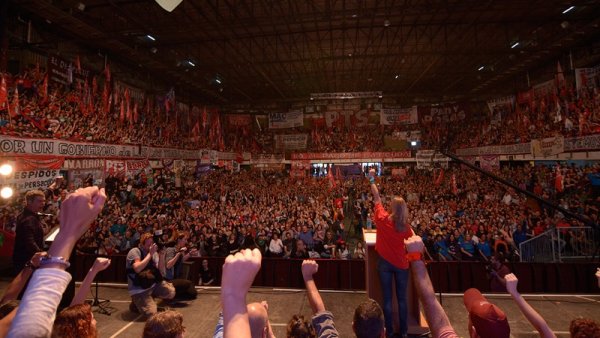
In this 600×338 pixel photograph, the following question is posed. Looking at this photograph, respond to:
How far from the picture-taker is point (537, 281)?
27.3 feet

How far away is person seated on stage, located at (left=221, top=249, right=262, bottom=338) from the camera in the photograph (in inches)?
45.4

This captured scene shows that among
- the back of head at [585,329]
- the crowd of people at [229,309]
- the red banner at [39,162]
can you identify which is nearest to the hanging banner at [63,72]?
the red banner at [39,162]

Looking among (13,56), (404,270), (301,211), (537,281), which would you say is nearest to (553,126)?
(537,281)

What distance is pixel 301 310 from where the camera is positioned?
21.6 feet

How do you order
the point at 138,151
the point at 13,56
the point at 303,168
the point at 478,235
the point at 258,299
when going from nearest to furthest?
the point at 258,299 → the point at 478,235 → the point at 13,56 → the point at 138,151 → the point at 303,168

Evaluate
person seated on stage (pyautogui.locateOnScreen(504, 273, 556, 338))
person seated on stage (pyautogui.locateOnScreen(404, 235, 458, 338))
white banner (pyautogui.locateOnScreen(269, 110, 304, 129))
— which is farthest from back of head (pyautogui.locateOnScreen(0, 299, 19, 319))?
white banner (pyautogui.locateOnScreen(269, 110, 304, 129))

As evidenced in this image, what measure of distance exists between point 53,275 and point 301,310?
611cm

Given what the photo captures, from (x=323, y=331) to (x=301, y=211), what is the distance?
12847mm

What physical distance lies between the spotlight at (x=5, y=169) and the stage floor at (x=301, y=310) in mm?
2972

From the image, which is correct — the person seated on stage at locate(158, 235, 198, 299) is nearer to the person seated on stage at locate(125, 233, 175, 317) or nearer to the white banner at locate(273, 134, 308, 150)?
the person seated on stage at locate(125, 233, 175, 317)

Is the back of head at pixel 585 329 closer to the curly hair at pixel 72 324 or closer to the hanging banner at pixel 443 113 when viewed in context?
the curly hair at pixel 72 324

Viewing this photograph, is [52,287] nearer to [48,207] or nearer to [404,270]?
[404,270]

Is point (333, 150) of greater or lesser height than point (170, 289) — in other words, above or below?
above

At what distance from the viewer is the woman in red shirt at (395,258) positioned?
12.0 feet
